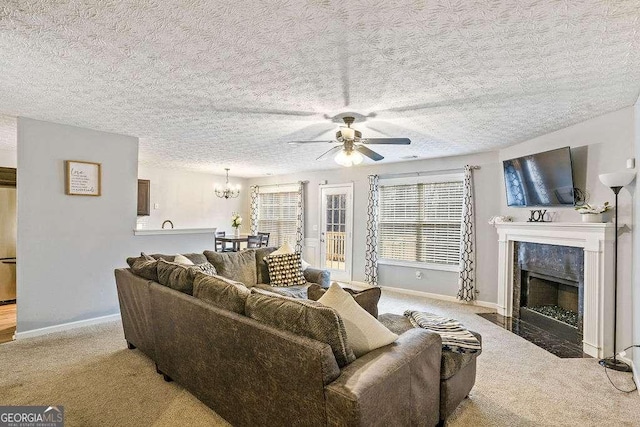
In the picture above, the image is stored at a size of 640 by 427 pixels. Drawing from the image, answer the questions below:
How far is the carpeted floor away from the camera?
2.31m

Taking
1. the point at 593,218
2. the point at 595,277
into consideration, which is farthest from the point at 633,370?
Answer: the point at 593,218

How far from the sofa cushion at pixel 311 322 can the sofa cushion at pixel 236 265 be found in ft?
8.39

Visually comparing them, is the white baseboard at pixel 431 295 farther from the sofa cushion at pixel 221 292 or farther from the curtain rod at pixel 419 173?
the sofa cushion at pixel 221 292

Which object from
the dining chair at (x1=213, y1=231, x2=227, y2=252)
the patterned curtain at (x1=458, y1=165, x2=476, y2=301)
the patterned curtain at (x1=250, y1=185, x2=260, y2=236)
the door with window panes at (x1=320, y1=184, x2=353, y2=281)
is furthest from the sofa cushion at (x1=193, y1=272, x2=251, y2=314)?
the patterned curtain at (x1=250, y1=185, x2=260, y2=236)

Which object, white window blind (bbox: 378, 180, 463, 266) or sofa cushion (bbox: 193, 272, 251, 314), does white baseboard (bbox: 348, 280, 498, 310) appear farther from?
sofa cushion (bbox: 193, 272, 251, 314)

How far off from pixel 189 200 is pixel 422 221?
5304 mm

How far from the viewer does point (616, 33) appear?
1.92 m

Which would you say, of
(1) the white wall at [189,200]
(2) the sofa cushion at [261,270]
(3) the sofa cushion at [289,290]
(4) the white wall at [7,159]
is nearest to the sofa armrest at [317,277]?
(3) the sofa cushion at [289,290]

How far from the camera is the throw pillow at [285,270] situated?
445 cm

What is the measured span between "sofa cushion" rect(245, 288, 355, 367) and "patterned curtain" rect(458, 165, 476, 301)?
4293 mm

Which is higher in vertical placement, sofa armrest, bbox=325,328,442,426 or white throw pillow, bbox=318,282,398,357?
white throw pillow, bbox=318,282,398,357

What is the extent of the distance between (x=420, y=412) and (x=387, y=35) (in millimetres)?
2139

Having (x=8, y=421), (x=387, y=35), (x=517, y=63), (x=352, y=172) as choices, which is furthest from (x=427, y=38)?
(x=352, y=172)

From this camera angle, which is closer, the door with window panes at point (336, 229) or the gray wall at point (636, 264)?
the gray wall at point (636, 264)
